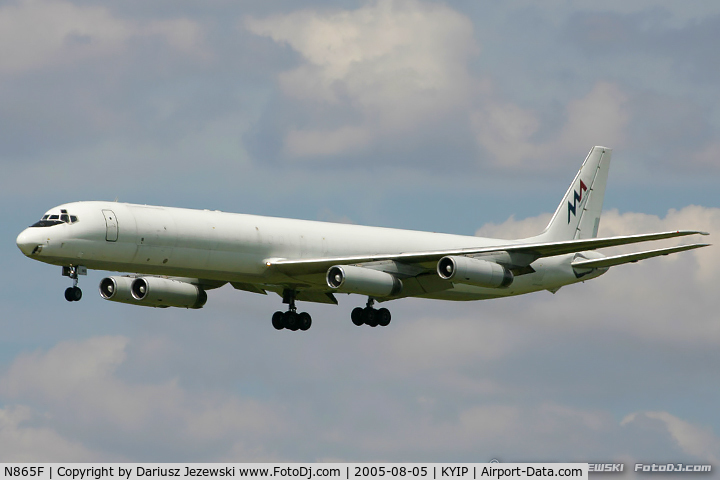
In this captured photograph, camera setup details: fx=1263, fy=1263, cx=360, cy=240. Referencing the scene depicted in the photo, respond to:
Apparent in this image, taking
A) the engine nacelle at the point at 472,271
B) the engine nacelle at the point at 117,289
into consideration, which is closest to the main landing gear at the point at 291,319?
the engine nacelle at the point at 117,289

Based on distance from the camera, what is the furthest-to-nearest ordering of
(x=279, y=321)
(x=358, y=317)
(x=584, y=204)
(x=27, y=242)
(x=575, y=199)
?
(x=584, y=204) < (x=575, y=199) < (x=279, y=321) < (x=358, y=317) < (x=27, y=242)

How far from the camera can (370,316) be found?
63.8 meters

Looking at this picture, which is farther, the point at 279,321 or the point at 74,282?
the point at 279,321

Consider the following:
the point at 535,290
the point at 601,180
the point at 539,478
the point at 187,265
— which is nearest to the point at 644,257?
the point at 535,290

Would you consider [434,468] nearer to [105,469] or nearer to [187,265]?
[105,469]

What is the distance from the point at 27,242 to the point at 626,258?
29.1 metres

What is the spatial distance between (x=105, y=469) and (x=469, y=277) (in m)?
20.3

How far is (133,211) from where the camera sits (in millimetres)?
55062

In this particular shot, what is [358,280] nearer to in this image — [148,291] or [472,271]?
[472,271]

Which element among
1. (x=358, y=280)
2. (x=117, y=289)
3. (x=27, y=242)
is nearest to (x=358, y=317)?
(x=358, y=280)

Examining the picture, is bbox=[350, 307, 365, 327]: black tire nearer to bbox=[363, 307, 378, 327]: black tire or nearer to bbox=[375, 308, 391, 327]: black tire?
bbox=[363, 307, 378, 327]: black tire

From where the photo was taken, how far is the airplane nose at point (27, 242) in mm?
53125

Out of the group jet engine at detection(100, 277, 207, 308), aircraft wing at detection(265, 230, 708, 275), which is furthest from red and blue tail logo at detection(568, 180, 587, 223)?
jet engine at detection(100, 277, 207, 308)

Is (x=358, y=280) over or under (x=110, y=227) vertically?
under
